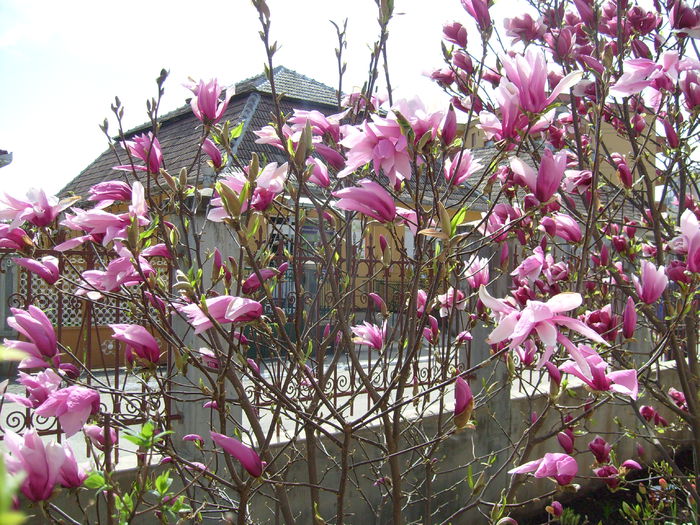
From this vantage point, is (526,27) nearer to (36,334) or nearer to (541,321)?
(541,321)

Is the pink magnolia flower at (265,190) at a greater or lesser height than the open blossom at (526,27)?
lesser

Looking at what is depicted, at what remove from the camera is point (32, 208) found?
1.46 meters

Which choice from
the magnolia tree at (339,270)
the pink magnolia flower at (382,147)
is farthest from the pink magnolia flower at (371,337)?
the pink magnolia flower at (382,147)

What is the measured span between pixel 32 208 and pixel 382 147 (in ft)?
2.88

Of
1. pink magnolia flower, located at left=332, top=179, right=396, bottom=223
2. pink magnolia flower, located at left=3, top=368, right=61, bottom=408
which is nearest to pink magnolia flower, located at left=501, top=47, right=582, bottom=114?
pink magnolia flower, located at left=332, top=179, right=396, bottom=223

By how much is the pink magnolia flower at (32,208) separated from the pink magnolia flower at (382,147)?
0.76m

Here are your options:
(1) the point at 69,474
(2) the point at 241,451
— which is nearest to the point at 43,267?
(1) the point at 69,474

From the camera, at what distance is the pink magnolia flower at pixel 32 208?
1.45 meters

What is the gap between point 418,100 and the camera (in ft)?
4.16

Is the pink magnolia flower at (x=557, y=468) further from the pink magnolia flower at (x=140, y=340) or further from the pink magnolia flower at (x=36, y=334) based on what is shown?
the pink magnolia flower at (x=36, y=334)

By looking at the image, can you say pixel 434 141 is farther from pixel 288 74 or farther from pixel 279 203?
pixel 288 74

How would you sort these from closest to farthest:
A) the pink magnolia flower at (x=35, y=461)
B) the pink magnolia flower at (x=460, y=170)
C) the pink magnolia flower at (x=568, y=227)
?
the pink magnolia flower at (x=35, y=461) < the pink magnolia flower at (x=460, y=170) < the pink magnolia flower at (x=568, y=227)

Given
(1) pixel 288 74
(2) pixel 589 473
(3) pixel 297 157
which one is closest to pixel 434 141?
(3) pixel 297 157

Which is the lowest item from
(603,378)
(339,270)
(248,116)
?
(603,378)
